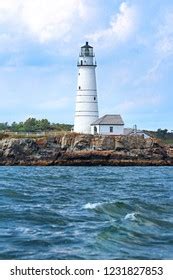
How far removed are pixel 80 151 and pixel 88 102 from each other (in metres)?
7.47

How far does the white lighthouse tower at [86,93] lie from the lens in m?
87.4

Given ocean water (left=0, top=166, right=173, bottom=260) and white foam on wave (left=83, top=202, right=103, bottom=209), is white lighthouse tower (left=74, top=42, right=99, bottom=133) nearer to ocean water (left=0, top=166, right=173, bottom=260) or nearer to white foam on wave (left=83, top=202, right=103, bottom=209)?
ocean water (left=0, top=166, right=173, bottom=260)

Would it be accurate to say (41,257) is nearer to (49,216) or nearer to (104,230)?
(104,230)

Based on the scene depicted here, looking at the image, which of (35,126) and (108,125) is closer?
(108,125)

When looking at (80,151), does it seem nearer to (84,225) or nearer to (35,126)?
(35,126)

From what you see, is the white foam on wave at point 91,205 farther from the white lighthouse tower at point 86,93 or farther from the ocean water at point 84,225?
the white lighthouse tower at point 86,93

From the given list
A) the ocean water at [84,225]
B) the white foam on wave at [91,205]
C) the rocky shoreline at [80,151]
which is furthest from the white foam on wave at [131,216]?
the rocky shoreline at [80,151]

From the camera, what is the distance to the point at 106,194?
34.5 m

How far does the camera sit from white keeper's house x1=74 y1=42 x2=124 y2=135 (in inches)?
3442

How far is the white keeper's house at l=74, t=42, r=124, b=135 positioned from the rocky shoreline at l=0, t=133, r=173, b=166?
142 inches

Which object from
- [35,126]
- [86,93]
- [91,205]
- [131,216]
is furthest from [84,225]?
[35,126]

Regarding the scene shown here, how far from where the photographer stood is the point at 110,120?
89438 mm

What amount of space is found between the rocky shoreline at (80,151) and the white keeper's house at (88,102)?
362cm

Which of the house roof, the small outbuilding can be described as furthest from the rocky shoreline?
the house roof
